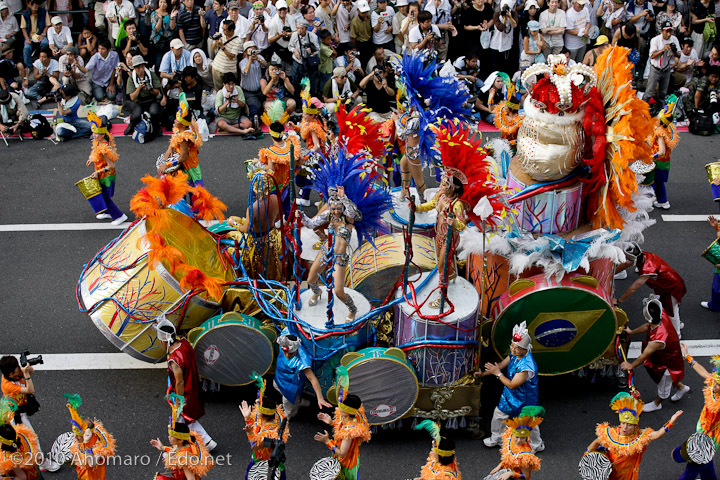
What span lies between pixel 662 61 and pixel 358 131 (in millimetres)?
7126

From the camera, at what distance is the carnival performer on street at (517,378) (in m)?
6.48

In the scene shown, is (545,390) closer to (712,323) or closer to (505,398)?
(505,398)

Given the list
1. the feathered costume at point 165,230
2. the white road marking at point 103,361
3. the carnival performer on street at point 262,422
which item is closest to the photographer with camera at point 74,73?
the white road marking at point 103,361

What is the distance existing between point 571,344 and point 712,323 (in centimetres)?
234

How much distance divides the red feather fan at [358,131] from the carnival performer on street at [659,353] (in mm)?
3102

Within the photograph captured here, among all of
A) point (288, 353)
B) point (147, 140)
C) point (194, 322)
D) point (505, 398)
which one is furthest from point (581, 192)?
point (147, 140)

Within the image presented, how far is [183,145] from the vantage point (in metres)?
9.23

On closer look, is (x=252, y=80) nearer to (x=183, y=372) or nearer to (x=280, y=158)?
(x=280, y=158)

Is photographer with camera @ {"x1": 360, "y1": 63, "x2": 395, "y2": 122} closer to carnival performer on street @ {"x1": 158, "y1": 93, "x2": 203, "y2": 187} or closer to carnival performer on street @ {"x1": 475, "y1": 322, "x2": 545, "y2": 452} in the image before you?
carnival performer on street @ {"x1": 158, "y1": 93, "x2": 203, "y2": 187}

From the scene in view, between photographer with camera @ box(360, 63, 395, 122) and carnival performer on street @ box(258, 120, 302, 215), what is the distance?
4319mm

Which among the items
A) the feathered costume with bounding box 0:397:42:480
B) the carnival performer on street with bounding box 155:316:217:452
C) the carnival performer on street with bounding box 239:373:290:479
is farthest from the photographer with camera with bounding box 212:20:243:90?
the carnival performer on street with bounding box 239:373:290:479

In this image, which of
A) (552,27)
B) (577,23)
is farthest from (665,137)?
(577,23)

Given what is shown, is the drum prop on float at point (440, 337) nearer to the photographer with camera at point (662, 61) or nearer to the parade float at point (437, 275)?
the parade float at point (437, 275)

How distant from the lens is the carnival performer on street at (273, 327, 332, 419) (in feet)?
21.6
